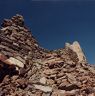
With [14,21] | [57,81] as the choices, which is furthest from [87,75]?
[14,21]

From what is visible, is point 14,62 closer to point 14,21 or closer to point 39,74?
Result: point 39,74

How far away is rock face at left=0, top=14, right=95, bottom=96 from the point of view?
44591mm

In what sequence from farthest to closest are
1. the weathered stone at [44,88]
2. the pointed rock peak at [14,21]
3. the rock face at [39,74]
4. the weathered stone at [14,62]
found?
the pointed rock peak at [14,21]
the weathered stone at [14,62]
the weathered stone at [44,88]
the rock face at [39,74]

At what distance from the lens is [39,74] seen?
51.2 m

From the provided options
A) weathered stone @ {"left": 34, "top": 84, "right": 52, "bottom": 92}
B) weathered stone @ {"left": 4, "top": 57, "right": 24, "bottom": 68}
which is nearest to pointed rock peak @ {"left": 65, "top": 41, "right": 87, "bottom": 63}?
weathered stone @ {"left": 4, "top": 57, "right": 24, "bottom": 68}

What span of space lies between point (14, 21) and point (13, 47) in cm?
1478

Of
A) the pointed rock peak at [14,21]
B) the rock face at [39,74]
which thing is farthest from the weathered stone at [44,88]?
the pointed rock peak at [14,21]

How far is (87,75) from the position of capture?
49500mm

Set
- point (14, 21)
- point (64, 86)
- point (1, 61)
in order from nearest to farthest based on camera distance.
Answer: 1. point (64, 86)
2. point (1, 61)
3. point (14, 21)

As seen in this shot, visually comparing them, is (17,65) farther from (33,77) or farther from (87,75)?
(87,75)

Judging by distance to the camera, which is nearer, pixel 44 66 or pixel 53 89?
pixel 53 89

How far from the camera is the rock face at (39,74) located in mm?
44591

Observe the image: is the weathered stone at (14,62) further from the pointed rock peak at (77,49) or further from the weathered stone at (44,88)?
the pointed rock peak at (77,49)

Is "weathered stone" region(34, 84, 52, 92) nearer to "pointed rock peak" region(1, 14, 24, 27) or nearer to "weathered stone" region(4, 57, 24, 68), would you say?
"weathered stone" region(4, 57, 24, 68)
